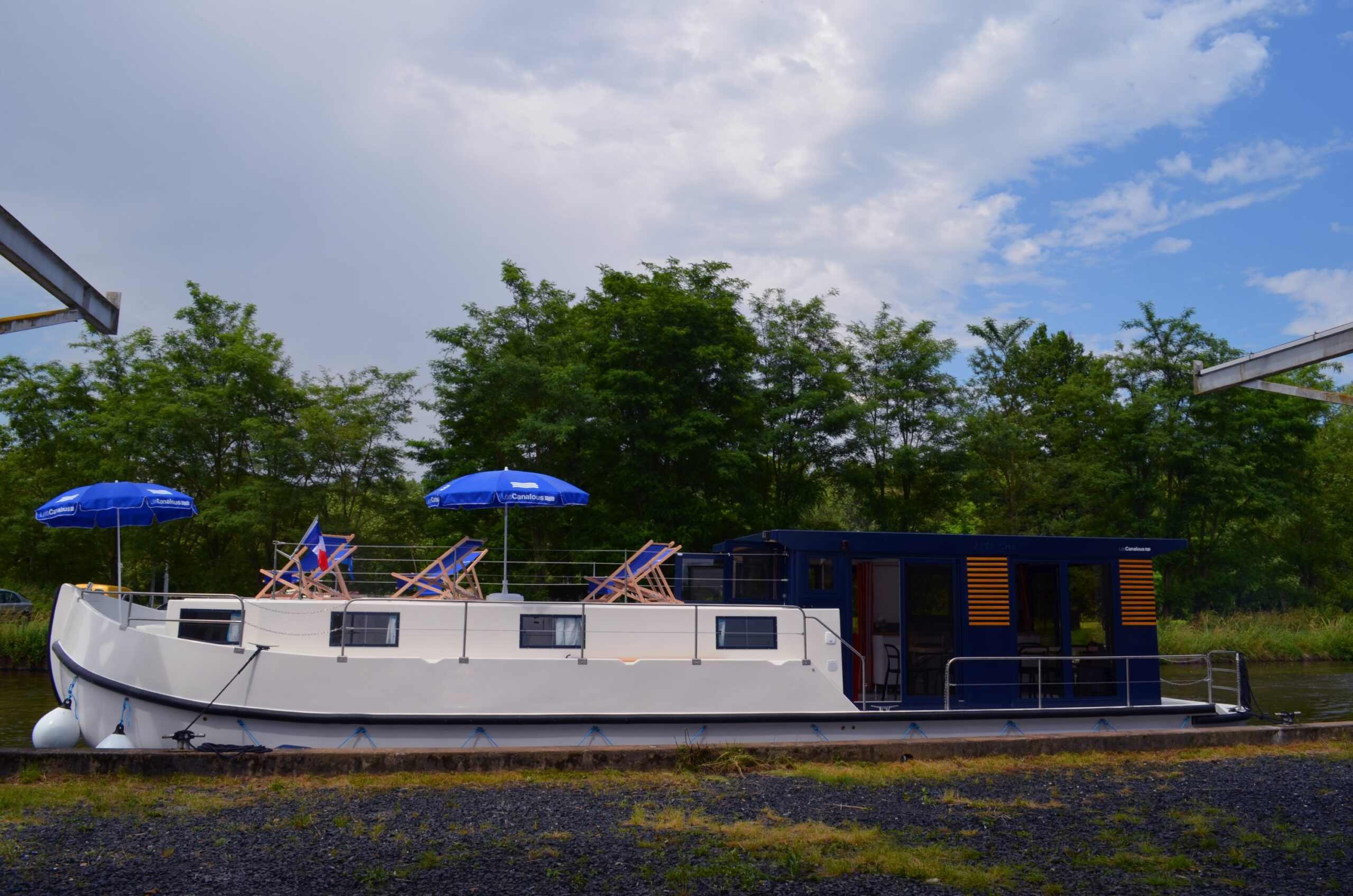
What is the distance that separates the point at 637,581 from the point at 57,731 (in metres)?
6.51

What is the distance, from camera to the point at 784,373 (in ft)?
95.1

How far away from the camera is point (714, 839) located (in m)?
7.09

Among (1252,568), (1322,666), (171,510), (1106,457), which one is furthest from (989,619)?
(1252,568)

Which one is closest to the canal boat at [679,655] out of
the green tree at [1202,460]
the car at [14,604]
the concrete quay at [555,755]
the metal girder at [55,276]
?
the concrete quay at [555,755]

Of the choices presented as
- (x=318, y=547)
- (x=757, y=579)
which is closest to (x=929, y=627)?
(x=757, y=579)

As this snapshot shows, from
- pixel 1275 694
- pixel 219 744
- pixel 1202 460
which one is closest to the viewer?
pixel 219 744

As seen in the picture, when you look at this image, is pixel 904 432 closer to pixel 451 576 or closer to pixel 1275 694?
pixel 1275 694

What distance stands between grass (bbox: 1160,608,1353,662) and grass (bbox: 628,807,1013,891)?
22.6 metres

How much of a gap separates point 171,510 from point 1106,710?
11.6m

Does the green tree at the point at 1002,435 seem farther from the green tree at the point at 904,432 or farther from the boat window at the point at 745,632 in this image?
the boat window at the point at 745,632

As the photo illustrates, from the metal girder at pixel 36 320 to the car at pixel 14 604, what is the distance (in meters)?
22.2

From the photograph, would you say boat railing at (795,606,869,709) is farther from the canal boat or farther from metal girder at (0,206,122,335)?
metal girder at (0,206,122,335)

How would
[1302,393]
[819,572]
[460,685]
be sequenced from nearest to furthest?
[1302,393] → [460,685] → [819,572]

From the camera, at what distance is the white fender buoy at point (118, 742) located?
9844 millimetres
